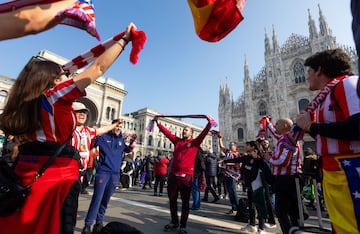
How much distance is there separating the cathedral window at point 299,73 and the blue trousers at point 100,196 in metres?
33.7

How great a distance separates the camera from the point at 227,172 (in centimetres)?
584

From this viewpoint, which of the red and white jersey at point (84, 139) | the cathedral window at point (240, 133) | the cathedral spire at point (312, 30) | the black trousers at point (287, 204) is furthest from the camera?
the cathedral window at point (240, 133)

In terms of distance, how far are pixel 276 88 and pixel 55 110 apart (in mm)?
34404

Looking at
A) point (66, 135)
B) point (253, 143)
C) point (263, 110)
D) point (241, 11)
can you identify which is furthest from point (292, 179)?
point (263, 110)

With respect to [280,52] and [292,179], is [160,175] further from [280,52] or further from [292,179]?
[280,52]

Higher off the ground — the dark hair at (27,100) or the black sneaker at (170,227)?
the dark hair at (27,100)

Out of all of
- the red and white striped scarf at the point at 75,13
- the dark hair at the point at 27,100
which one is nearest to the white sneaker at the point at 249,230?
the dark hair at the point at 27,100

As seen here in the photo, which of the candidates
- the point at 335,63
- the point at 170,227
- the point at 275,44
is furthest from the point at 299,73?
the point at 335,63

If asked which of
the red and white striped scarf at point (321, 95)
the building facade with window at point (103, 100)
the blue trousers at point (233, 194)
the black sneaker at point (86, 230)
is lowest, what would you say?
the black sneaker at point (86, 230)

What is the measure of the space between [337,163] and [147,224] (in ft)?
10.5

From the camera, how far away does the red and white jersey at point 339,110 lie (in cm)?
115

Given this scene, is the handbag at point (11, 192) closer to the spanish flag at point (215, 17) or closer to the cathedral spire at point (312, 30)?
the spanish flag at point (215, 17)

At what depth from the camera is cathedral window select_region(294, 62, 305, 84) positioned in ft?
99.1

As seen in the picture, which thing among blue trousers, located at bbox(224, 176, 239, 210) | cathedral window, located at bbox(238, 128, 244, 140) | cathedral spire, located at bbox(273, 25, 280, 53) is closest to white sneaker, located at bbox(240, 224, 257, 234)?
blue trousers, located at bbox(224, 176, 239, 210)
